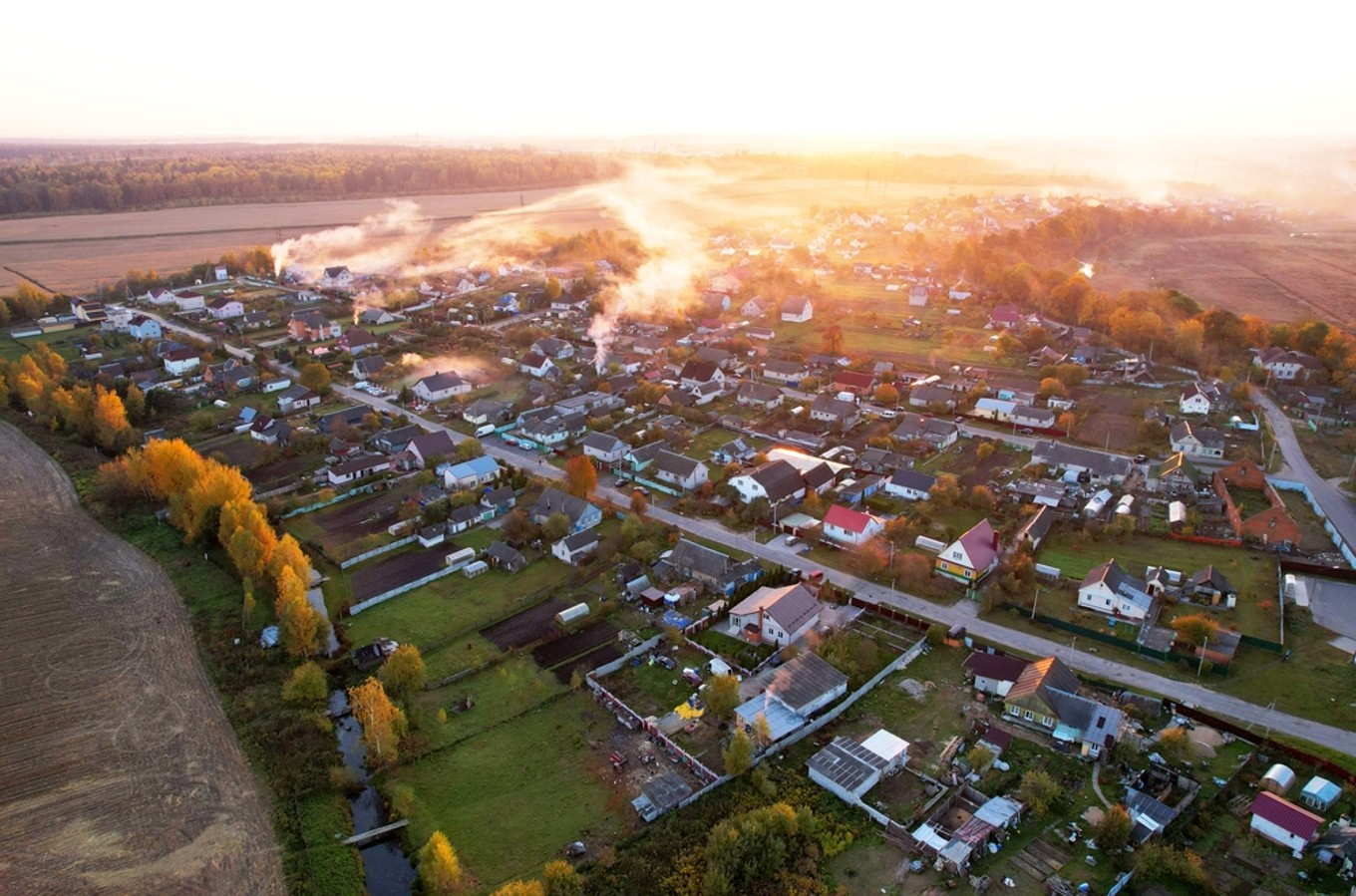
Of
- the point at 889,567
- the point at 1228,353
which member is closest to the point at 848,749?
the point at 889,567

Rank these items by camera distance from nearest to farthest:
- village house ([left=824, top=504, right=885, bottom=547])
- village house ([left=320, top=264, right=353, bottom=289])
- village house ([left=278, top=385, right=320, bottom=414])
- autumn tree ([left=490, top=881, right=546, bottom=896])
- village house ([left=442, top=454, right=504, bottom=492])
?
autumn tree ([left=490, top=881, right=546, bottom=896]) → village house ([left=824, top=504, right=885, bottom=547]) → village house ([left=442, top=454, right=504, bottom=492]) → village house ([left=278, top=385, right=320, bottom=414]) → village house ([left=320, top=264, right=353, bottom=289])

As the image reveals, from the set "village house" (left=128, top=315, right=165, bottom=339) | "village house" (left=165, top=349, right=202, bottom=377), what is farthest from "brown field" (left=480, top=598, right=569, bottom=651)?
"village house" (left=128, top=315, right=165, bottom=339)

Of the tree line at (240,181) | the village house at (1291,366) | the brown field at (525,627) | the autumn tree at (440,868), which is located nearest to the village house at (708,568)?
the brown field at (525,627)

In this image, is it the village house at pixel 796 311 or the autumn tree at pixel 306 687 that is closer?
the autumn tree at pixel 306 687

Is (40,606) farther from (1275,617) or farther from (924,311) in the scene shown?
(924,311)

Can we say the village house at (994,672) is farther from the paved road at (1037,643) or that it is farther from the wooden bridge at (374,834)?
the wooden bridge at (374,834)

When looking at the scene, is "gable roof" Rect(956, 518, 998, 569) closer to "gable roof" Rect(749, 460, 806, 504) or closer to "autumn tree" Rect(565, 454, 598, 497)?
"gable roof" Rect(749, 460, 806, 504)
